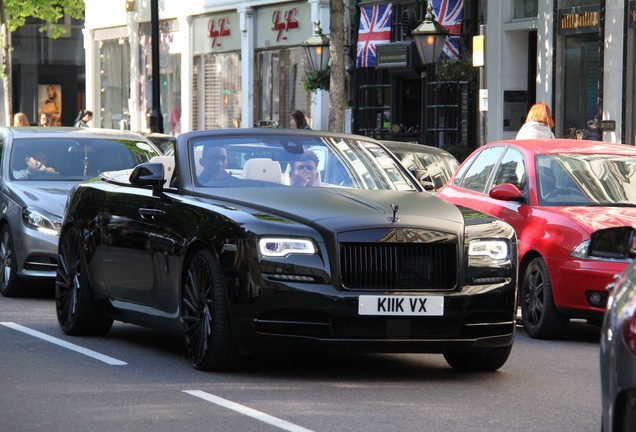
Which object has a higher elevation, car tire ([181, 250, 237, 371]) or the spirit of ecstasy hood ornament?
the spirit of ecstasy hood ornament

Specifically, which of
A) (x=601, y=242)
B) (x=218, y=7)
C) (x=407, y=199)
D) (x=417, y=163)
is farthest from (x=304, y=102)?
(x=601, y=242)

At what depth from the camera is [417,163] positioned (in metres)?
18.6

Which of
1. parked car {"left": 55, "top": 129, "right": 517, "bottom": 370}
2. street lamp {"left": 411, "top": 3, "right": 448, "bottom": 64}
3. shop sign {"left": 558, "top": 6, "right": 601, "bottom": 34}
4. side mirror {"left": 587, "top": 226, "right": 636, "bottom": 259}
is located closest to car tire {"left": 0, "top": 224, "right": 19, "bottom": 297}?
parked car {"left": 55, "top": 129, "right": 517, "bottom": 370}

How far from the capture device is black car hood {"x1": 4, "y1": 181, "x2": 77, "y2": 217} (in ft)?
50.8

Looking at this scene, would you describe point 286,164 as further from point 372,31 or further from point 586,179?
point 372,31

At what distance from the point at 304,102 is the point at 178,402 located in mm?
31158

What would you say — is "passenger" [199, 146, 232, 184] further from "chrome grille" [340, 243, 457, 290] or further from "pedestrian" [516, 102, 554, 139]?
"pedestrian" [516, 102, 554, 139]

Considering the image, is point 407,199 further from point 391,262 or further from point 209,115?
point 209,115

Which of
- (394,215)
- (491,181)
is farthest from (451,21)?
(394,215)

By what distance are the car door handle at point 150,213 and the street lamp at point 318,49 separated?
21069mm

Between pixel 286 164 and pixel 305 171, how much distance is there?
13cm

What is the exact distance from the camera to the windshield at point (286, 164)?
1054 cm

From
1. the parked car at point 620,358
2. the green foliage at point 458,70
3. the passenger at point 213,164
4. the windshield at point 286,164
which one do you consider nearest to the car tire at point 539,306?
the windshield at point 286,164

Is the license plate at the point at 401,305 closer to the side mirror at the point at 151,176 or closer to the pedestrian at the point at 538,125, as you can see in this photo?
the side mirror at the point at 151,176
